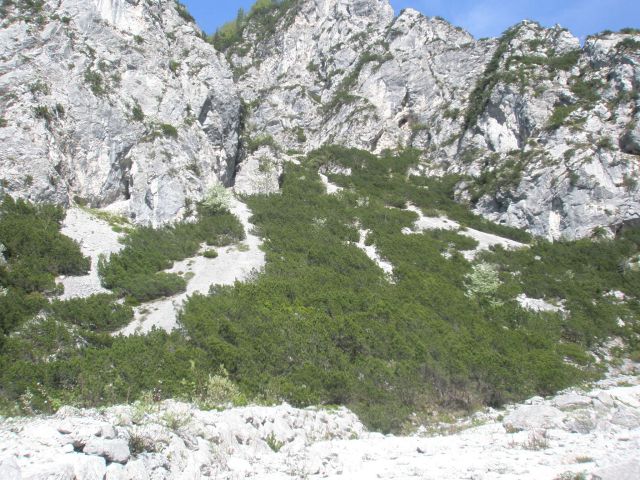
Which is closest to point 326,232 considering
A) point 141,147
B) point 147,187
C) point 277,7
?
point 147,187

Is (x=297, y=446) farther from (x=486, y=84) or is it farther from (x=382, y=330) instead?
(x=486, y=84)

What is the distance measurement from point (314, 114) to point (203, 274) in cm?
4188

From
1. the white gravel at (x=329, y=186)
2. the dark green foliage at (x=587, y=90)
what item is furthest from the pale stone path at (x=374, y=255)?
the dark green foliage at (x=587, y=90)

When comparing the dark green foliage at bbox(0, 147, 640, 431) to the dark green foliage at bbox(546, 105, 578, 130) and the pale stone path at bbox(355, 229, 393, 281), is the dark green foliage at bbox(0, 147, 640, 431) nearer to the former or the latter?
the pale stone path at bbox(355, 229, 393, 281)

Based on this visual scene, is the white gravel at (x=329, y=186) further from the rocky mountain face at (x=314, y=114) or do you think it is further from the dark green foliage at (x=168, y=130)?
the dark green foliage at (x=168, y=130)

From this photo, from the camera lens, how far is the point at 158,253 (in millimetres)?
22969

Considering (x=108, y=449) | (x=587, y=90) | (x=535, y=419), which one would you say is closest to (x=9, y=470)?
(x=108, y=449)

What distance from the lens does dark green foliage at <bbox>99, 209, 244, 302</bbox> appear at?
63.7ft

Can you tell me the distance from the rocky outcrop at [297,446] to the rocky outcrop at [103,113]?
21.2 meters

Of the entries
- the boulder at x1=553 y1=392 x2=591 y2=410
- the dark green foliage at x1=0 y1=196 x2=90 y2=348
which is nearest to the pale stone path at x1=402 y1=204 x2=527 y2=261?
the boulder at x1=553 y1=392 x2=591 y2=410

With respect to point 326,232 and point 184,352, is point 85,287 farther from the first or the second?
point 326,232

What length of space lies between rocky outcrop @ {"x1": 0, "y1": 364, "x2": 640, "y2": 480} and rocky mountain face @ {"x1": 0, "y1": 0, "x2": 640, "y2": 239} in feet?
69.6

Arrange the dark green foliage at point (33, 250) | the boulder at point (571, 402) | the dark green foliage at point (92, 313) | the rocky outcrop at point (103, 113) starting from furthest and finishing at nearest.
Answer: the rocky outcrop at point (103, 113)
the dark green foliage at point (33, 250)
the dark green foliage at point (92, 313)
the boulder at point (571, 402)

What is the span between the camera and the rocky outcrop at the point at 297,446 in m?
5.46
